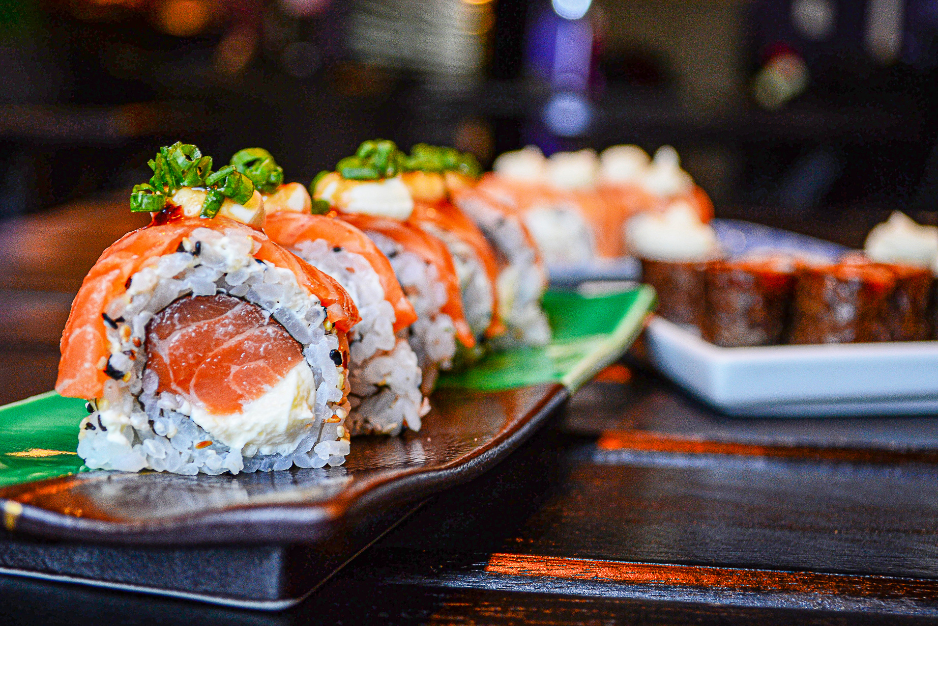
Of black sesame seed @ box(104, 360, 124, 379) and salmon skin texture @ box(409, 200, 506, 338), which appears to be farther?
salmon skin texture @ box(409, 200, 506, 338)

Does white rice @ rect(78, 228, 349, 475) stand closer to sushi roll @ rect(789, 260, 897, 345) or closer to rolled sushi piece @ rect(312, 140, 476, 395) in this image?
rolled sushi piece @ rect(312, 140, 476, 395)

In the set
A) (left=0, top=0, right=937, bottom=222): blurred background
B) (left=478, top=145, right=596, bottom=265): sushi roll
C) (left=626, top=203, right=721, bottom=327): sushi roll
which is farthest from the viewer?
(left=0, top=0, right=937, bottom=222): blurred background

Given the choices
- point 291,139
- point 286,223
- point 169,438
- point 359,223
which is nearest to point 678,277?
point 359,223

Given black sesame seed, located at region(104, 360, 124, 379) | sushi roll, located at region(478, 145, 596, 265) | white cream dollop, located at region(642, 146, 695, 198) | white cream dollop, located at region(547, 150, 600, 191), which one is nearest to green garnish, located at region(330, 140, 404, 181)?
black sesame seed, located at region(104, 360, 124, 379)

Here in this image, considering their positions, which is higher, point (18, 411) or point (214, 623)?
point (18, 411)

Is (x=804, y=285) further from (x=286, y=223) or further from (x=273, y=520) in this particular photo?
(x=273, y=520)

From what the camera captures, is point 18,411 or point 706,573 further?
point 18,411

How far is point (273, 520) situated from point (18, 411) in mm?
645

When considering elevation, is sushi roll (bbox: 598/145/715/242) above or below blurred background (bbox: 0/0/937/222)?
below

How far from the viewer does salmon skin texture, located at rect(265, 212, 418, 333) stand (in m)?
1.37

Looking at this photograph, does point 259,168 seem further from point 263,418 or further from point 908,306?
point 908,306

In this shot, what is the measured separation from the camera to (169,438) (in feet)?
3.64

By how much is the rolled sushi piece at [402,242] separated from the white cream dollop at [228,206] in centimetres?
37

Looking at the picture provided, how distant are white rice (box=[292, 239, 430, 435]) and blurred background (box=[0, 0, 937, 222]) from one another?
5680mm
